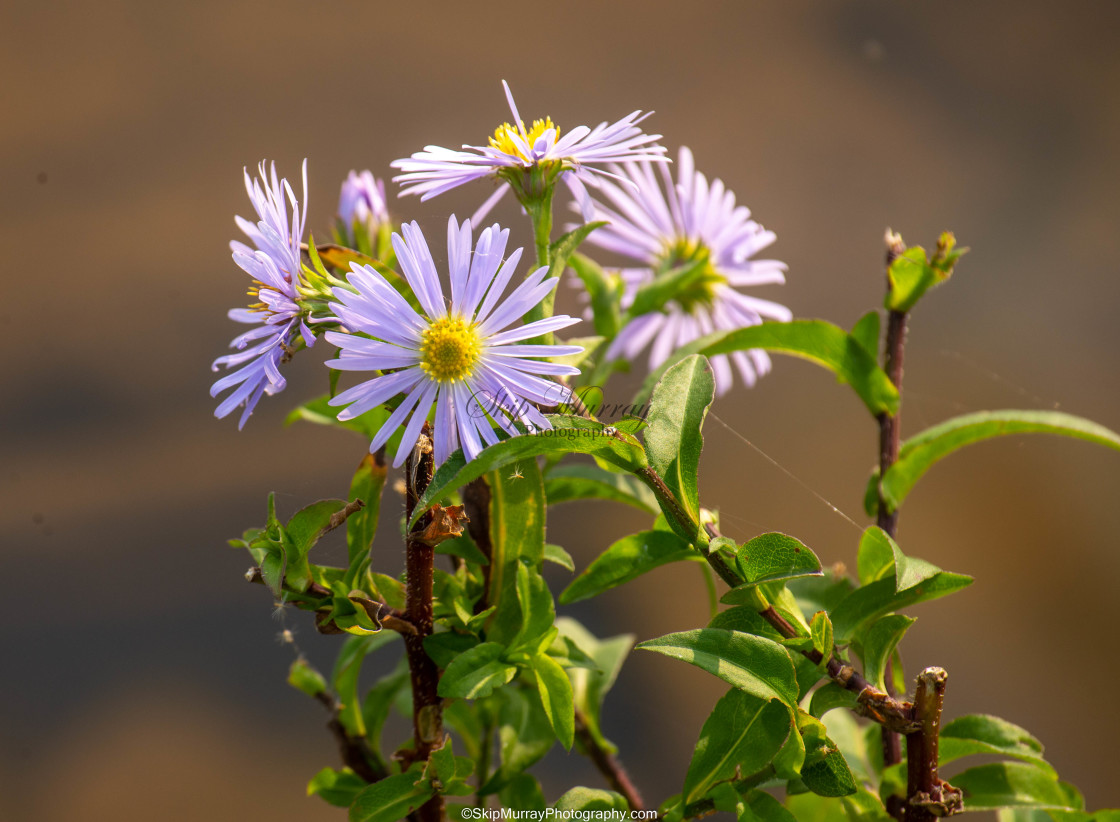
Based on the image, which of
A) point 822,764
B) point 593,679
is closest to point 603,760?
point 593,679

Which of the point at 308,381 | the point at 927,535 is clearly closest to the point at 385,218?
the point at 308,381

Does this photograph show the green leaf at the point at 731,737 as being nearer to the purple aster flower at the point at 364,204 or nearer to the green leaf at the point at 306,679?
A: the green leaf at the point at 306,679

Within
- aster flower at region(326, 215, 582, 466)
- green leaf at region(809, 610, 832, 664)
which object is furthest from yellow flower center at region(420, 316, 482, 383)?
green leaf at region(809, 610, 832, 664)

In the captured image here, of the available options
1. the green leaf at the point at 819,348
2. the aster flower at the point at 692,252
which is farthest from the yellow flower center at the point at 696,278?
A: the green leaf at the point at 819,348

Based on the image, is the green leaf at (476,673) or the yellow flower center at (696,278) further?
the yellow flower center at (696,278)

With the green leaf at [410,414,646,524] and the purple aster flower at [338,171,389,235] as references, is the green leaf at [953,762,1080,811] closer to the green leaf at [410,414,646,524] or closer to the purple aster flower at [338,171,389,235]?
the green leaf at [410,414,646,524]

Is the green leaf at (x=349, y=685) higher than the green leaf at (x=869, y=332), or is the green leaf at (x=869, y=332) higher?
the green leaf at (x=869, y=332)

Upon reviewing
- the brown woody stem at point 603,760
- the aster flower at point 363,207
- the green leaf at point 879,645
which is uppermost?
the aster flower at point 363,207
